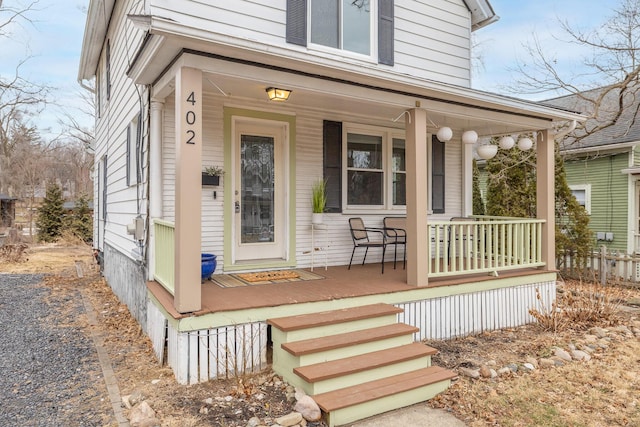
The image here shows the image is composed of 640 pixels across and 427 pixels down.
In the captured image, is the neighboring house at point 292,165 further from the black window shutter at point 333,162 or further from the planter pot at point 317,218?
the planter pot at point 317,218

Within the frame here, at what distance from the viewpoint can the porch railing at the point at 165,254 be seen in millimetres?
3889

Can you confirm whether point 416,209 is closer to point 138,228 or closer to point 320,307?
point 320,307

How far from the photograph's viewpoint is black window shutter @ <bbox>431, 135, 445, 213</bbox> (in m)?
6.97

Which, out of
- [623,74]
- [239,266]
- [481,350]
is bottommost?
[481,350]

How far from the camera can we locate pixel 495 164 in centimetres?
995

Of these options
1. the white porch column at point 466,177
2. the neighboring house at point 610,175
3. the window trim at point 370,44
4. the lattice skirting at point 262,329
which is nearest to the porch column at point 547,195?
the lattice skirting at point 262,329

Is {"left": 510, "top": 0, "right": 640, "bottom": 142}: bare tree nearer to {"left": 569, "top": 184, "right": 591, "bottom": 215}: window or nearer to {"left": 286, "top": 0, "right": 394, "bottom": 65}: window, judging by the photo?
{"left": 569, "top": 184, "right": 591, "bottom": 215}: window

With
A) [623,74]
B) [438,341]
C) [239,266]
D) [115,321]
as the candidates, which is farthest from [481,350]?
[623,74]

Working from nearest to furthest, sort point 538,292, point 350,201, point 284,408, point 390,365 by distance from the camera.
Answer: point 284,408 < point 390,365 < point 538,292 < point 350,201

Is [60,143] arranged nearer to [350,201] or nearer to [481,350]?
[350,201]

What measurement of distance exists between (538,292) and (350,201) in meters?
2.94

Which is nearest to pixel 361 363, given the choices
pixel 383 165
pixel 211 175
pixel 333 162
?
pixel 211 175

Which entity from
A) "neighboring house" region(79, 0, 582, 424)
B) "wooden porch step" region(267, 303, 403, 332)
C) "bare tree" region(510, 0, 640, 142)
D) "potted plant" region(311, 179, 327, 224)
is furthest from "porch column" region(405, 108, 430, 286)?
"bare tree" region(510, 0, 640, 142)

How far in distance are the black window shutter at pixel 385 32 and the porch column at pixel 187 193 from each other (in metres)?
3.42
